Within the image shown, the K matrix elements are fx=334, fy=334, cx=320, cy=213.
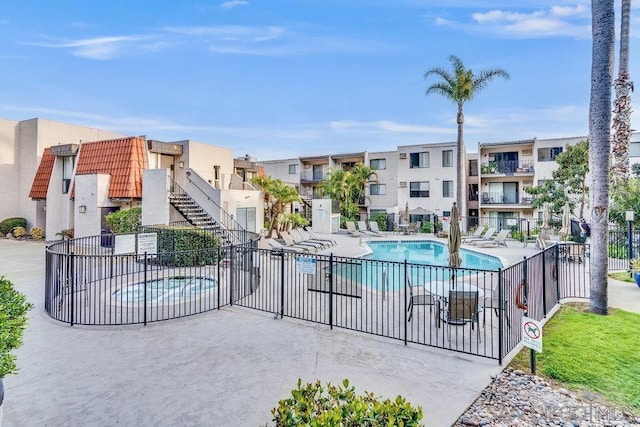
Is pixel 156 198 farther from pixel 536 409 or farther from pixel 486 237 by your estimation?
pixel 486 237

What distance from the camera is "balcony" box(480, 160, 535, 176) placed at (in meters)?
29.4

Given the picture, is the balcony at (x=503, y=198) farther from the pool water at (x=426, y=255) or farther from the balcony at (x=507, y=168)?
the pool water at (x=426, y=255)

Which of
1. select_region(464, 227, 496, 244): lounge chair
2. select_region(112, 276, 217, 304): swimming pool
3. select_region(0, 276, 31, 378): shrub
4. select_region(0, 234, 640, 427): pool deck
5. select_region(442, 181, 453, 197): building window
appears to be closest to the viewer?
select_region(0, 276, 31, 378): shrub

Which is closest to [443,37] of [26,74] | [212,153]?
[212,153]

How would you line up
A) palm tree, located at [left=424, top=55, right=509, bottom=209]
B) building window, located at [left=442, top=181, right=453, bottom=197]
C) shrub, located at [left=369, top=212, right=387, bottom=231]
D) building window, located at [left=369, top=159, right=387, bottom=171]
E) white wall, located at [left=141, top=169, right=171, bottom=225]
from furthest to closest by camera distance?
building window, located at [left=369, top=159, right=387, bottom=171] < building window, located at [left=442, top=181, right=453, bottom=197] < shrub, located at [left=369, top=212, right=387, bottom=231] < palm tree, located at [left=424, top=55, right=509, bottom=209] < white wall, located at [left=141, top=169, right=171, bottom=225]

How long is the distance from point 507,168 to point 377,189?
40.2ft

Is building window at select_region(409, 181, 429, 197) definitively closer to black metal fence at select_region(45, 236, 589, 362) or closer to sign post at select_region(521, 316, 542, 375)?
black metal fence at select_region(45, 236, 589, 362)

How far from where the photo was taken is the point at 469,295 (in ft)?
21.8

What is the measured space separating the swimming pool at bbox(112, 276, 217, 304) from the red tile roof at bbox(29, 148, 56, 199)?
17.6 metres

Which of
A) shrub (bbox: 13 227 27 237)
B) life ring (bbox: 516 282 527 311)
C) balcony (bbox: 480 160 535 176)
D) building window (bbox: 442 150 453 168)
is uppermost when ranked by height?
building window (bbox: 442 150 453 168)

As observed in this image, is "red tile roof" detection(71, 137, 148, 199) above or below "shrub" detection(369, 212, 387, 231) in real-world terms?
above

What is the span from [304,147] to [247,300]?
1302 inches

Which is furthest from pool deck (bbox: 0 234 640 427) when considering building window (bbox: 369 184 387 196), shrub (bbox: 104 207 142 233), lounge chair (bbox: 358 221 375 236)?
building window (bbox: 369 184 387 196)

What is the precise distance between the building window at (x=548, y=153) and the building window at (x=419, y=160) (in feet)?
31.2
